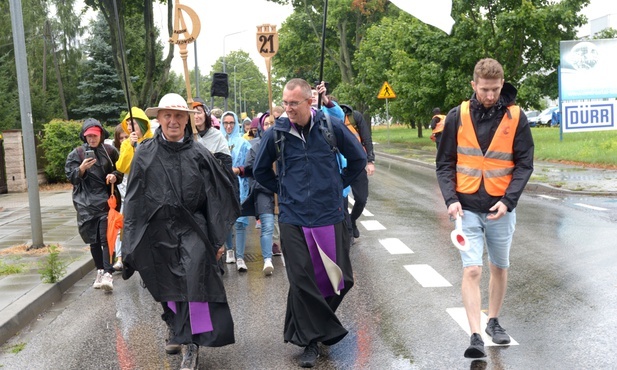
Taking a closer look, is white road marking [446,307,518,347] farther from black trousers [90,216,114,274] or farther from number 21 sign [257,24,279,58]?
number 21 sign [257,24,279,58]

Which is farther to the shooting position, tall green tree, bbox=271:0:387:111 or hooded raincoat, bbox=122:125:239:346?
tall green tree, bbox=271:0:387:111

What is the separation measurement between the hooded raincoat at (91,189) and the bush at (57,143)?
1341cm

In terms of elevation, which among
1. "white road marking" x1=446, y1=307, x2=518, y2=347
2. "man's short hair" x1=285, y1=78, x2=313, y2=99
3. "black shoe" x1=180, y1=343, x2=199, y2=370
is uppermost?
"man's short hair" x1=285, y1=78, x2=313, y2=99

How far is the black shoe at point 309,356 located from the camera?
5.18 metres

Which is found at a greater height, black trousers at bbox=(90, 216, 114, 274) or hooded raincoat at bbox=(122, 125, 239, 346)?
hooded raincoat at bbox=(122, 125, 239, 346)

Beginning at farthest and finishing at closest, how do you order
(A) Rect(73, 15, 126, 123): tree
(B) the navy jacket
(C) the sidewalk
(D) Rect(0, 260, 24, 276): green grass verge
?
(A) Rect(73, 15, 126, 123): tree < (D) Rect(0, 260, 24, 276): green grass verge < (C) the sidewalk < (B) the navy jacket

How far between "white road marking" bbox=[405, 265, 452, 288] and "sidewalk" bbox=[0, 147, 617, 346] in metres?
3.62

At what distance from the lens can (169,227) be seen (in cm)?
521

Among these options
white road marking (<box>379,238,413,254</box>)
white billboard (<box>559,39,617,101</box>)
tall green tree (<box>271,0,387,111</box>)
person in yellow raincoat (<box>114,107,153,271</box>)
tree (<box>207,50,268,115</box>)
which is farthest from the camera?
tree (<box>207,50,268,115</box>)

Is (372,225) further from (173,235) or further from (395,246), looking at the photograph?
(173,235)

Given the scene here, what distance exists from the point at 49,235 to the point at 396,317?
7.21 meters

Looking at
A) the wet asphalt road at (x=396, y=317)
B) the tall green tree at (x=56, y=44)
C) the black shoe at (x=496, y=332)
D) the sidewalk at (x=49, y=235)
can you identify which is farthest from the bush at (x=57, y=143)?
the tall green tree at (x=56, y=44)

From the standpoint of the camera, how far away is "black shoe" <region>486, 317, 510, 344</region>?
17.6 ft

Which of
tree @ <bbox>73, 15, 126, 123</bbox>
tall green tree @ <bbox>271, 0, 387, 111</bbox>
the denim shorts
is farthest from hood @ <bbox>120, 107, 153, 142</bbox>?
tall green tree @ <bbox>271, 0, 387, 111</bbox>
